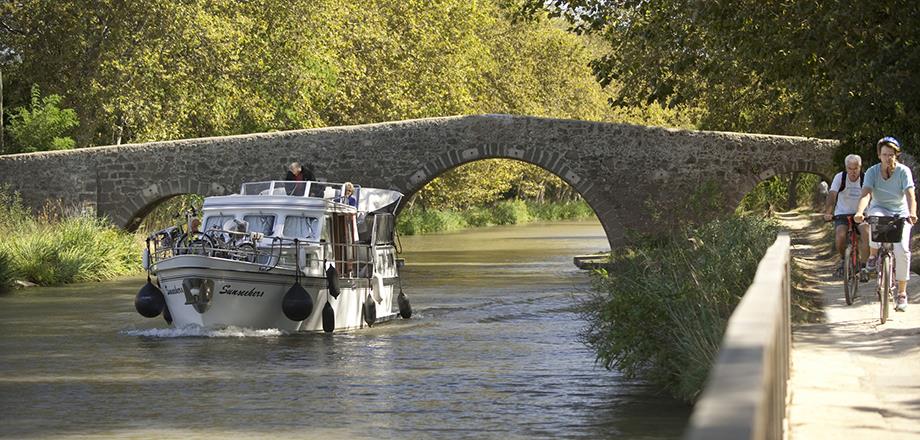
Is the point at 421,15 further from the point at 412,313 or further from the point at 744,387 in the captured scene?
the point at 744,387

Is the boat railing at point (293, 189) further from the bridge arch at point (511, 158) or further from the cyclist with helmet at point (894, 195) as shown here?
the bridge arch at point (511, 158)

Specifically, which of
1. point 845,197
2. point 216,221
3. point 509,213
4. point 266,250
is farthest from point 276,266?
point 509,213

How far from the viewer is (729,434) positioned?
293cm

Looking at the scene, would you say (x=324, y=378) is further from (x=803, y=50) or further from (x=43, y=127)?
(x=43, y=127)

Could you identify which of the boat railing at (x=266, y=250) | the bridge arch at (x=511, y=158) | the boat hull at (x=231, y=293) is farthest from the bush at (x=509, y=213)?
the boat hull at (x=231, y=293)

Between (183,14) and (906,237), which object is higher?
(183,14)

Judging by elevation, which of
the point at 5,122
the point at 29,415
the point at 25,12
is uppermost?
the point at 25,12

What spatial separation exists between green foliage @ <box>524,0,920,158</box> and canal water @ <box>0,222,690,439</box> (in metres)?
4.24

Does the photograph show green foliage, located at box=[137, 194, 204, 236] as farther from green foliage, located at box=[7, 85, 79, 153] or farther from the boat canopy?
the boat canopy

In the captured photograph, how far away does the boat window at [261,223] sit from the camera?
64.5ft

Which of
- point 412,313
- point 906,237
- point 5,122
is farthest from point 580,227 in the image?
point 906,237

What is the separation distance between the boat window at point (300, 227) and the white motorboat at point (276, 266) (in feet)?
0.04

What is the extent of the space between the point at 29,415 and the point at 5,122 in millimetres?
28115

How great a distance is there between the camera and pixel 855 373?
364 inches
